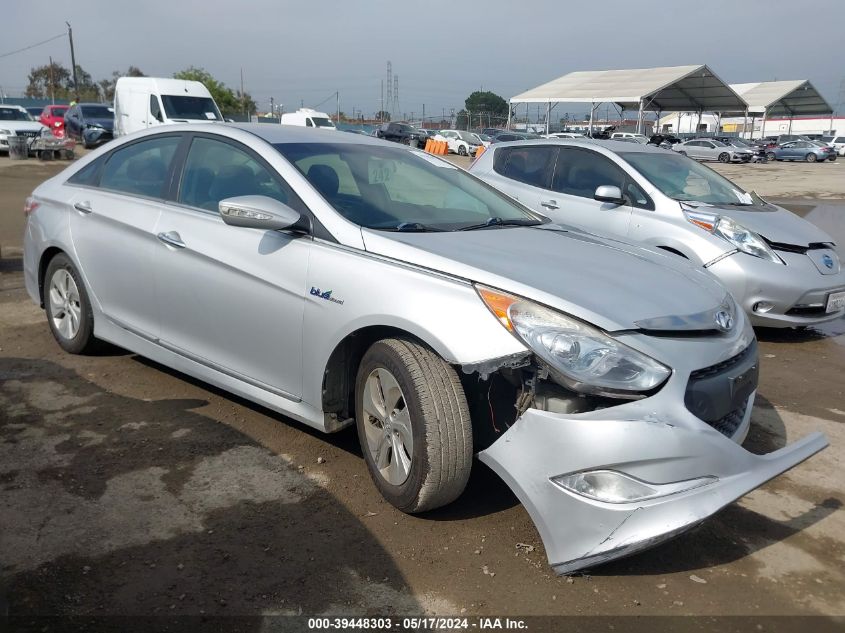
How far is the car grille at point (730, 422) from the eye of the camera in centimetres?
285

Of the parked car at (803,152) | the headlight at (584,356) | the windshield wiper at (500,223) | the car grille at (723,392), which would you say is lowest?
the parked car at (803,152)

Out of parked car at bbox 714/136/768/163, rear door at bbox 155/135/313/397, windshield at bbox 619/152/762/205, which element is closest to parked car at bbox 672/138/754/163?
parked car at bbox 714/136/768/163

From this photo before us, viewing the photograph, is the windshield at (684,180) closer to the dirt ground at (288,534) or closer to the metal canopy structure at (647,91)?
the dirt ground at (288,534)

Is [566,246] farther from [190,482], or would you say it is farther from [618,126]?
[618,126]

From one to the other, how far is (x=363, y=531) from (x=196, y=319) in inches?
59.3

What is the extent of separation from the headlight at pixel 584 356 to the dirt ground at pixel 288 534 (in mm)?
561

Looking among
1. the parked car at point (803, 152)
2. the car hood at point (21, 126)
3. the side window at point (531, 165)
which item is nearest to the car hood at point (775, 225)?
the side window at point (531, 165)

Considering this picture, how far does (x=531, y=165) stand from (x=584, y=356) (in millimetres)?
5410

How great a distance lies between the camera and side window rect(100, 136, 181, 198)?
4.36 metres

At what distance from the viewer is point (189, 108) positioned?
841 inches

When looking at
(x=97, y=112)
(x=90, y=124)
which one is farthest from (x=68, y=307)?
(x=97, y=112)

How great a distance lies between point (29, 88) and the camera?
7556cm

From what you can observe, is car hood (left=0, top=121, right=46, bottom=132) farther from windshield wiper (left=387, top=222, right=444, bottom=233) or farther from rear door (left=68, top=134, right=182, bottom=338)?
windshield wiper (left=387, top=222, right=444, bottom=233)

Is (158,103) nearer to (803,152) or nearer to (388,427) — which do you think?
(388,427)
